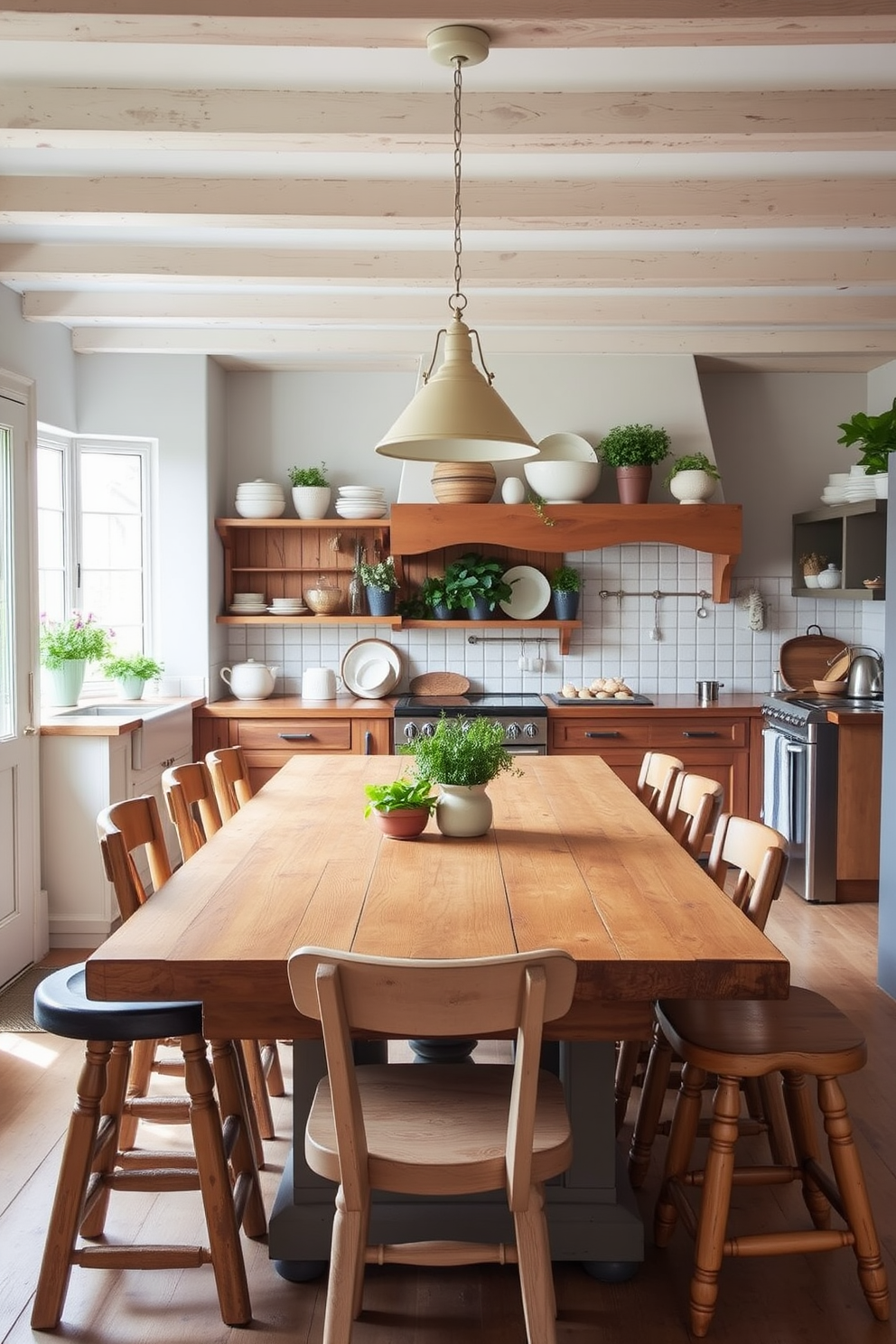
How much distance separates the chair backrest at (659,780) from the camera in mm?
3748

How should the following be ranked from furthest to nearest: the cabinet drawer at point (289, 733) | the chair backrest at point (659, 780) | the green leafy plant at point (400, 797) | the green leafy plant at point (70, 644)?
the cabinet drawer at point (289, 733)
the green leafy plant at point (70, 644)
the chair backrest at point (659, 780)
the green leafy plant at point (400, 797)

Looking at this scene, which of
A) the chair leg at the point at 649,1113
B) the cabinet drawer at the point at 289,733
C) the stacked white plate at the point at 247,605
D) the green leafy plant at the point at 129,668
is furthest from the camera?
the stacked white plate at the point at 247,605

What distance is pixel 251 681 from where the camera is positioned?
6344mm

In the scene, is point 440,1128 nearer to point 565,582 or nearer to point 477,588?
point 477,588

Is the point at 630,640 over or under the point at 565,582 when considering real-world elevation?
under

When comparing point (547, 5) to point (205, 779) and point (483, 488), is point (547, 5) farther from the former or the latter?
point (483, 488)

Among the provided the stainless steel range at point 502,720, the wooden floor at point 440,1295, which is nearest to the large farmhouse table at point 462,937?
the wooden floor at point 440,1295

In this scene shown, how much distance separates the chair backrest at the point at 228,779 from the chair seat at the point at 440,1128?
5.05 feet

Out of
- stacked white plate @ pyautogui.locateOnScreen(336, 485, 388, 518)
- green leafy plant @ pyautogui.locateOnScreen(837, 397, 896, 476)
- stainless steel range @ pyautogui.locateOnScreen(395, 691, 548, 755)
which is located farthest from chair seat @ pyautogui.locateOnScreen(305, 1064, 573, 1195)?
stacked white plate @ pyautogui.locateOnScreen(336, 485, 388, 518)

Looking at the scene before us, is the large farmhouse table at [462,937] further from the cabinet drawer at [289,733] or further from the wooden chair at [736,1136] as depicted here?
the cabinet drawer at [289,733]

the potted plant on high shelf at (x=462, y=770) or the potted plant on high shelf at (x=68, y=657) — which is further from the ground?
the potted plant on high shelf at (x=68, y=657)

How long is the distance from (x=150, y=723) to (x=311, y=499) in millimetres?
1703

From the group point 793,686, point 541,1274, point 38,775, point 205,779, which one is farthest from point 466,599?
point 541,1274

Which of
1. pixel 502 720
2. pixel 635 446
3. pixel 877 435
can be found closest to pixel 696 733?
pixel 502 720
